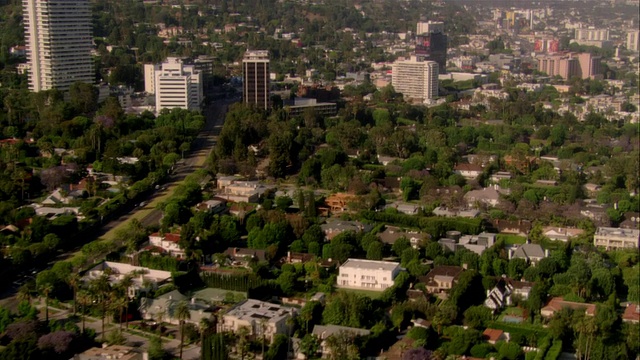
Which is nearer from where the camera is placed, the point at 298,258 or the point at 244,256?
the point at 244,256

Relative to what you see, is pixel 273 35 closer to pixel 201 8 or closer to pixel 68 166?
pixel 201 8

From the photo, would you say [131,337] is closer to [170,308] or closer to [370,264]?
[170,308]

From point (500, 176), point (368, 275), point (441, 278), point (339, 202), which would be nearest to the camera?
point (441, 278)

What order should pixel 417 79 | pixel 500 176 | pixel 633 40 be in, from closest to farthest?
pixel 500 176 < pixel 417 79 < pixel 633 40

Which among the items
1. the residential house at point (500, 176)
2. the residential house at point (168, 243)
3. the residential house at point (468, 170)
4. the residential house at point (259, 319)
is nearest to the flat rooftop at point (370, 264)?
the residential house at point (259, 319)

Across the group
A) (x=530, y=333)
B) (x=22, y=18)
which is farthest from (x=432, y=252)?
(x=22, y=18)

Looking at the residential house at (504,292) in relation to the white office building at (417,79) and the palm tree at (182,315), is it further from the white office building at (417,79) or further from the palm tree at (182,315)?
the white office building at (417,79)

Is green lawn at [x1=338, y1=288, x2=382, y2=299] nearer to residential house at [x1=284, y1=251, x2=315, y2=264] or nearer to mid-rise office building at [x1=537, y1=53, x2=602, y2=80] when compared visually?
residential house at [x1=284, y1=251, x2=315, y2=264]

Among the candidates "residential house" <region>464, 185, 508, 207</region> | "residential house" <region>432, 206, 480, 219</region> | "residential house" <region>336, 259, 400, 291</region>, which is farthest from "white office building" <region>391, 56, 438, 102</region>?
"residential house" <region>336, 259, 400, 291</region>

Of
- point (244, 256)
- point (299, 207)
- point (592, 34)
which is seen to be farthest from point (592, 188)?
point (592, 34)
